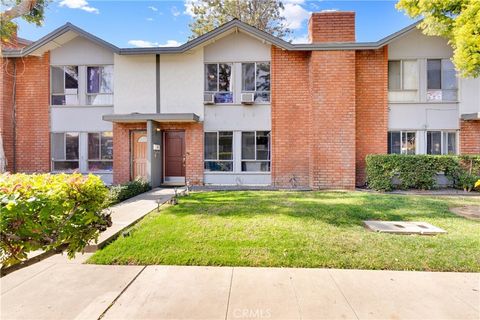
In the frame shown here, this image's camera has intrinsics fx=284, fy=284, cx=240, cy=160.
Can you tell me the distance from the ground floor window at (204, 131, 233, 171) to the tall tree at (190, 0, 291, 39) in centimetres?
1385

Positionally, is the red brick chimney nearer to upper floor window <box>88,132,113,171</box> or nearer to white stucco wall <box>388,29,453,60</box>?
white stucco wall <box>388,29,453,60</box>

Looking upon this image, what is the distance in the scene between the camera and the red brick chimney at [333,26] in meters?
11.6

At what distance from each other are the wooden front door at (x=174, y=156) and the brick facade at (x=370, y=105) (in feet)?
25.2

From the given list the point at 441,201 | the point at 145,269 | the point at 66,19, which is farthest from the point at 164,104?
the point at 441,201

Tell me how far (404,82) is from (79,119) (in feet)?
47.5

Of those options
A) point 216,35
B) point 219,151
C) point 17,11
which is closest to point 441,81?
point 216,35

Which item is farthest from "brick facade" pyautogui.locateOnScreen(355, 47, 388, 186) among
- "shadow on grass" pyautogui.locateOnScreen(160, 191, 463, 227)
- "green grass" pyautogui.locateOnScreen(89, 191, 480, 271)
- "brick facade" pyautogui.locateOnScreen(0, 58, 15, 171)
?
"brick facade" pyautogui.locateOnScreen(0, 58, 15, 171)

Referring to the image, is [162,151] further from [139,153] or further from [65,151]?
[65,151]

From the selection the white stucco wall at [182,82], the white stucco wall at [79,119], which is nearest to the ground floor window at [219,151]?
the white stucco wall at [182,82]

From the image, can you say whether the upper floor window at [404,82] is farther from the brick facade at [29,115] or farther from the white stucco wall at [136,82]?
the brick facade at [29,115]

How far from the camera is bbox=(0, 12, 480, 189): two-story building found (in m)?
11.6

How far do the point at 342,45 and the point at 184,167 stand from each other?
8363mm

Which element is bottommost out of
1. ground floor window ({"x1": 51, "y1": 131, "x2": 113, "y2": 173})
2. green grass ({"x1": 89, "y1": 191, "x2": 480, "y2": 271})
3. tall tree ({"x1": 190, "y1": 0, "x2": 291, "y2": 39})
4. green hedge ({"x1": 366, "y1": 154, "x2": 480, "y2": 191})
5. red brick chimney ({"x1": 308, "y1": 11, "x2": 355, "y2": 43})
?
green grass ({"x1": 89, "y1": 191, "x2": 480, "y2": 271})

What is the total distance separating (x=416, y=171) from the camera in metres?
10.8
